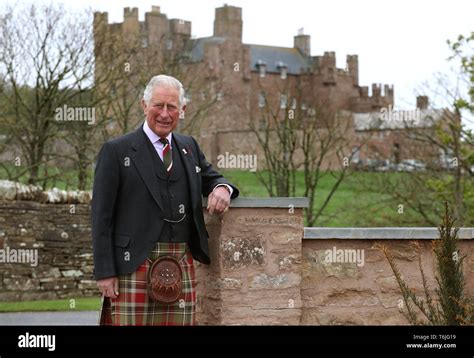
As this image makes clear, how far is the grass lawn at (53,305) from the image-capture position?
15.1m

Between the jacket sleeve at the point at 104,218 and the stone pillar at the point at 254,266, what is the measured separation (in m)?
1.23

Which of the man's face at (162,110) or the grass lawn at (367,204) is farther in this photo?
the grass lawn at (367,204)

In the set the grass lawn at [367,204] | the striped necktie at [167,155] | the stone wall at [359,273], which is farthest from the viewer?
the grass lawn at [367,204]

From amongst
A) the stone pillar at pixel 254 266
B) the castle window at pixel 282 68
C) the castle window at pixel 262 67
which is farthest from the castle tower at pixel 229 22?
the stone pillar at pixel 254 266

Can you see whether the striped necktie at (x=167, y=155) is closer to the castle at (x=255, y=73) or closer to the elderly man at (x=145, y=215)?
the elderly man at (x=145, y=215)

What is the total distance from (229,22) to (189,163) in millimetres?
80596

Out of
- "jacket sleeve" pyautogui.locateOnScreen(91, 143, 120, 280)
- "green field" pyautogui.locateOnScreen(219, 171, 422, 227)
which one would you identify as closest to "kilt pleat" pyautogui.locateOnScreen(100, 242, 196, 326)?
"jacket sleeve" pyautogui.locateOnScreen(91, 143, 120, 280)

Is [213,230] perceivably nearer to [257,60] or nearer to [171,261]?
[171,261]

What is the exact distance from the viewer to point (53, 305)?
52.2 feet

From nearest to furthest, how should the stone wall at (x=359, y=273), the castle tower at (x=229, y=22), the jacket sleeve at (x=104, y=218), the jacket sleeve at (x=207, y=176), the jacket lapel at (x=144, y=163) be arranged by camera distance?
the jacket sleeve at (x=104, y=218) → the jacket lapel at (x=144, y=163) → the jacket sleeve at (x=207, y=176) → the stone wall at (x=359, y=273) → the castle tower at (x=229, y=22)

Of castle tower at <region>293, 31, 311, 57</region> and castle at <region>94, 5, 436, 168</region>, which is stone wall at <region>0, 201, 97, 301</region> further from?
castle tower at <region>293, 31, 311, 57</region>

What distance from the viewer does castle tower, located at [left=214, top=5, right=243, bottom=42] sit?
278 feet

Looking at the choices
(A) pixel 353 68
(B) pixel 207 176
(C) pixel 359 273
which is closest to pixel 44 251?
(C) pixel 359 273
